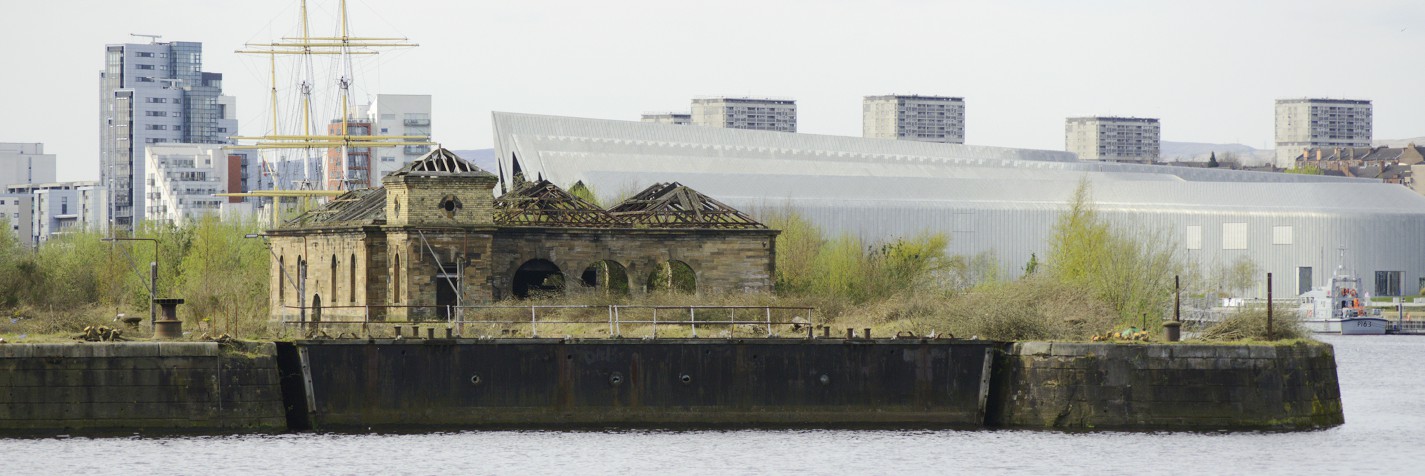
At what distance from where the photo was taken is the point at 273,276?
72375 mm

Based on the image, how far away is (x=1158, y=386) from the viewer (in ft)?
160

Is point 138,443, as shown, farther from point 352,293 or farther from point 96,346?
point 352,293

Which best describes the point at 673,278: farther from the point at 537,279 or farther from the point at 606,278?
the point at 537,279

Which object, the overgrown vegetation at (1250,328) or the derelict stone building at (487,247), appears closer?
the overgrown vegetation at (1250,328)

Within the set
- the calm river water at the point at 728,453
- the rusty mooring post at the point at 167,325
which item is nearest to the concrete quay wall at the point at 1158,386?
the calm river water at the point at 728,453

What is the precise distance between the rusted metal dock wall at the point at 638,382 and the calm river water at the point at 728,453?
490 mm

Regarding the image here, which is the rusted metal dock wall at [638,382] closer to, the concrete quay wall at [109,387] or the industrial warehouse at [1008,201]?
the concrete quay wall at [109,387]

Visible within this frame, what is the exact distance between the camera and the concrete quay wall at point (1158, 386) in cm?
4878

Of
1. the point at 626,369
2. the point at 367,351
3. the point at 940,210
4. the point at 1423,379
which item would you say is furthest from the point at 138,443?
the point at 940,210

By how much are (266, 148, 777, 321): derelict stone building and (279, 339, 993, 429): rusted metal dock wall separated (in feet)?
20.7

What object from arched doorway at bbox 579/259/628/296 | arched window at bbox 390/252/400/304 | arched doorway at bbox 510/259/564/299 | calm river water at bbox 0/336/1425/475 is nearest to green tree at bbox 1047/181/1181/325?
arched doorway at bbox 579/259/628/296

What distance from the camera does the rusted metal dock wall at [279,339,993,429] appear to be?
48.7 metres

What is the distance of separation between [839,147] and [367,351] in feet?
386

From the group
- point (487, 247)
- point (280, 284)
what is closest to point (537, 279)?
point (280, 284)
